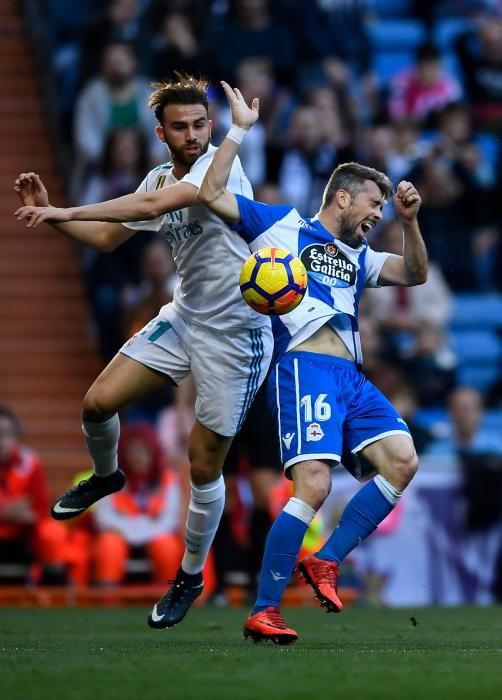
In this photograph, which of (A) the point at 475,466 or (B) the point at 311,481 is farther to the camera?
(A) the point at 475,466

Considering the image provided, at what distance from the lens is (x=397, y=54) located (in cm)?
1820

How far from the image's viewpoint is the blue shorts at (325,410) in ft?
23.8

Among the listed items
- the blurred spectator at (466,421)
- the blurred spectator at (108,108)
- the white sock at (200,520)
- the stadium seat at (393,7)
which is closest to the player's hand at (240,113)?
the white sock at (200,520)

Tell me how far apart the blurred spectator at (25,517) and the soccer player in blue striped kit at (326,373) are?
4.56m

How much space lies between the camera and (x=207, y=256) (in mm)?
7801

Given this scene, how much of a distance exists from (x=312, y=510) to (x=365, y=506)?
0.32 m

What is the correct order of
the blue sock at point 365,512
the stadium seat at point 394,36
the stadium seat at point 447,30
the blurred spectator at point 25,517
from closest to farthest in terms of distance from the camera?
the blue sock at point 365,512 → the blurred spectator at point 25,517 → the stadium seat at point 394,36 → the stadium seat at point 447,30

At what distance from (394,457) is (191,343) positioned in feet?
3.95

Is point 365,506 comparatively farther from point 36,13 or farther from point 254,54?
point 36,13

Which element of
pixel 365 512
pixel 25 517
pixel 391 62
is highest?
pixel 391 62

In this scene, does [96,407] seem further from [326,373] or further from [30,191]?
[326,373]

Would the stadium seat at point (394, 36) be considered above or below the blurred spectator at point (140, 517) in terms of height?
above

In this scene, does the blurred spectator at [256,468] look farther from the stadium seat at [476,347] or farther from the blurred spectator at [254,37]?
the blurred spectator at [254,37]

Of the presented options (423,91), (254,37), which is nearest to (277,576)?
(254,37)
